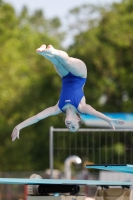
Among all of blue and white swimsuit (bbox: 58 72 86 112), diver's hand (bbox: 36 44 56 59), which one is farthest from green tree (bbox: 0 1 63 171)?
diver's hand (bbox: 36 44 56 59)

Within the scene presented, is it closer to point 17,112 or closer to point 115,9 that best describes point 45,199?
point 17,112

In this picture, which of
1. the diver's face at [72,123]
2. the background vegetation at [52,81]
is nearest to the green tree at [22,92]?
the background vegetation at [52,81]

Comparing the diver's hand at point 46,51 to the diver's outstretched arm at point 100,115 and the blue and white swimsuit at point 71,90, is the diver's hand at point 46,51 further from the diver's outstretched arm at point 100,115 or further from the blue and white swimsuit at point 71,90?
the diver's outstretched arm at point 100,115

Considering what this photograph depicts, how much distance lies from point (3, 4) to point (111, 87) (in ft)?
19.9

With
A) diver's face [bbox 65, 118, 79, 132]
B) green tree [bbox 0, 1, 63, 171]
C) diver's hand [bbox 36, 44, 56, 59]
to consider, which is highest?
green tree [bbox 0, 1, 63, 171]

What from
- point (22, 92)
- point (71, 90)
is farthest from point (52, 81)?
point (71, 90)

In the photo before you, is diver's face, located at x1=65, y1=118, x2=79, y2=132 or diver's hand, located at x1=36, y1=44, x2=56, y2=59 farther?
diver's face, located at x1=65, y1=118, x2=79, y2=132

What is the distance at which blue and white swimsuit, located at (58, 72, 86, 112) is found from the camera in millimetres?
11102

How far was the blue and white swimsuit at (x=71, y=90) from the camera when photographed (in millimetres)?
11102

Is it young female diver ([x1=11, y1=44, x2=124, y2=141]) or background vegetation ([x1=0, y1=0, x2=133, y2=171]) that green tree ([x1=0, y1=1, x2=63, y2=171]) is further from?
young female diver ([x1=11, y1=44, x2=124, y2=141])

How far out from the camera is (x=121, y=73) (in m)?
30.3

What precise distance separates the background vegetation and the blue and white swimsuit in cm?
1738

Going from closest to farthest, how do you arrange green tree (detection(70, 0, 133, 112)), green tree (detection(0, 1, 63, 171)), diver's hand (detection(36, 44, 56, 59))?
diver's hand (detection(36, 44, 56, 59)) → green tree (detection(0, 1, 63, 171)) → green tree (detection(70, 0, 133, 112))

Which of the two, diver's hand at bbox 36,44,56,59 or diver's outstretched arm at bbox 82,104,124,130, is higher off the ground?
diver's hand at bbox 36,44,56,59
